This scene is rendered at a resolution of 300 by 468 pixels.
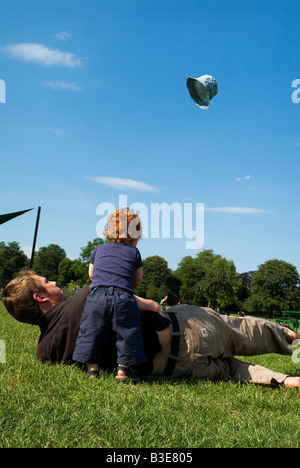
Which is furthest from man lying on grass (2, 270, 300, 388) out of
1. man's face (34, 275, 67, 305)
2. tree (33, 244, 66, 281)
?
tree (33, 244, 66, 281)

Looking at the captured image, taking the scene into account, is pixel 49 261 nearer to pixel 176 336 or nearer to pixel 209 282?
pixel 209 282

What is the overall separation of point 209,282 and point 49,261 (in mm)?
33866

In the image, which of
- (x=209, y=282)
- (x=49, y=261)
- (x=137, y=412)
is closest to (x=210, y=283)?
(x=209, y=282)

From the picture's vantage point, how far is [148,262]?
80.0 metres

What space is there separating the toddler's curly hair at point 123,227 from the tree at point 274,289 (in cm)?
7172

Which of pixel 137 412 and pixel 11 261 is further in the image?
pixel 11 261

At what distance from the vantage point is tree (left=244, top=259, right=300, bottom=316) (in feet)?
237

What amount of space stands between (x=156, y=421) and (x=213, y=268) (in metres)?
80.5

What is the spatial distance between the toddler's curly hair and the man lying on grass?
1.81 feet

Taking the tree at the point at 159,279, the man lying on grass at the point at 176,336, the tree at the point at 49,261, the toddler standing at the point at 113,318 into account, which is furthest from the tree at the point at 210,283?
the toddler standing at the point at 113,318

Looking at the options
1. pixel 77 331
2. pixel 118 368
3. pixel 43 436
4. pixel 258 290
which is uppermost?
pixel 258 290

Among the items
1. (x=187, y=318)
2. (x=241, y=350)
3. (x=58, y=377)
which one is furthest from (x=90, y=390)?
(x=241, y=350)

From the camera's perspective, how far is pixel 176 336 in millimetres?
3660

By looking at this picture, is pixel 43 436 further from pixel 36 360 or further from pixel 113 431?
pixel 36 360
